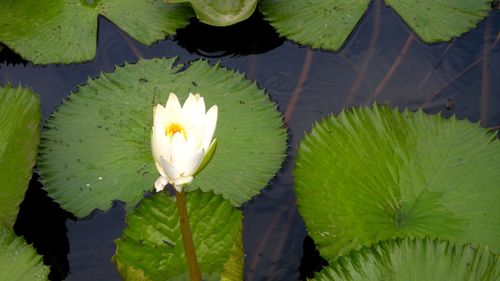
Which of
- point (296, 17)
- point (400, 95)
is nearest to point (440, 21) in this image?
point (400, 95)

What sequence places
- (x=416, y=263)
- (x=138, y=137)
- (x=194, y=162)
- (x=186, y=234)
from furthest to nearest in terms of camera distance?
(x=138, y=137) → (x=416, y=263) → (x=186, y=234) → (x=194, y=162)

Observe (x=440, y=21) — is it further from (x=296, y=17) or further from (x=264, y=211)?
(x=264, y=211)

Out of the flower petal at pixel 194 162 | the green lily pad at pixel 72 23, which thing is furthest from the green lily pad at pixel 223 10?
the flower petal at pixel 194 162

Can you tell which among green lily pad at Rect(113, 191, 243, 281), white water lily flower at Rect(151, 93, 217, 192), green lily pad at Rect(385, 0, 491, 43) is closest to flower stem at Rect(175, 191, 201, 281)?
white water lily flower at Rect(151, 93, 217, 192)

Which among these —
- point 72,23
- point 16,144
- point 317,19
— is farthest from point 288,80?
point 16,144

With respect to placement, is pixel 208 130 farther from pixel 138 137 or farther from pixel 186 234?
pixel 138 137

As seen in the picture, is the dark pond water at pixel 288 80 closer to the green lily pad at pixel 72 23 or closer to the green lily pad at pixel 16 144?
the green lily pad at pixel 72 23

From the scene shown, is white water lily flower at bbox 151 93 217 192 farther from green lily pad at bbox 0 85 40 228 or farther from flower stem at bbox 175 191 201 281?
green lily pad at bbox 0 85 40 228
